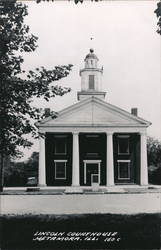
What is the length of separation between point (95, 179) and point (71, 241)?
38.2 m

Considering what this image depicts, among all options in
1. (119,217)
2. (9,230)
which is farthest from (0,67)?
(119,217)

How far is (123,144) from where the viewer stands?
161ft

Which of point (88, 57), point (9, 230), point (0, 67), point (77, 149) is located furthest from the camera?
point (88, 57)

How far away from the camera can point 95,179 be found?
48.2m

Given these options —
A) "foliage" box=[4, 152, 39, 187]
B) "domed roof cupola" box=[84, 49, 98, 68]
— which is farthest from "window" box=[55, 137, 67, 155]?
"domed roof cupola" box=[84, 49, 98, 68]

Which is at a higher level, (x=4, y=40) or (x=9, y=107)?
(x=4, y=40)

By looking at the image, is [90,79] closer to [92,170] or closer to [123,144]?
[123,144]

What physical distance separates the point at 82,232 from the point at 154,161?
52.1 meters

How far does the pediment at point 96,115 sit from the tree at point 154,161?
8.57 m

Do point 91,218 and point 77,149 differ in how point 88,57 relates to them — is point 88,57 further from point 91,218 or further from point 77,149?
point 91,218

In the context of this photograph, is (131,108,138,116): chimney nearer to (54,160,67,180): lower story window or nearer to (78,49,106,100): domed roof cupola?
(78,49,106,100): domed roof cupola

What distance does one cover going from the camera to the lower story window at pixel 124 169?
47.9 m

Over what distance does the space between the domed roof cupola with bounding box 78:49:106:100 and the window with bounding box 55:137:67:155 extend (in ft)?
23.1

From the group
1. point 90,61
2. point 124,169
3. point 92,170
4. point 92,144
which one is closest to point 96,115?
point 92,144
